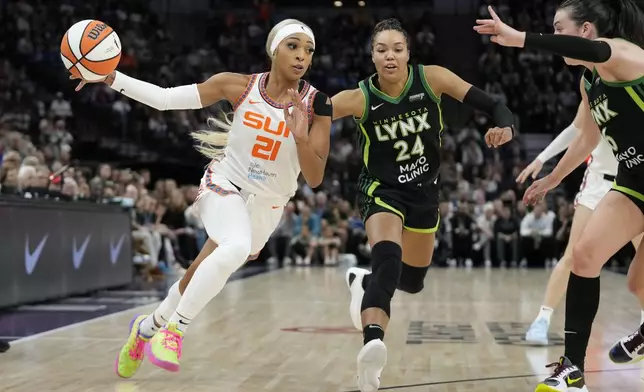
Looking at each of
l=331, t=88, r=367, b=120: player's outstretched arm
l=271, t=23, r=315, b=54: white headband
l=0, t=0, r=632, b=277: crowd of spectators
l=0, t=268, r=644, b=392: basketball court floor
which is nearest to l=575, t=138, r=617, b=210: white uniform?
l=0, t=268, r=644, b=392: basketball court floor

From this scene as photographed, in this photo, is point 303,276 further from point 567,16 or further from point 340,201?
point 567,16

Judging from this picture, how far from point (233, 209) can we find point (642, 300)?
2.22 metres

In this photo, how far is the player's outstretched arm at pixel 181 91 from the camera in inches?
203

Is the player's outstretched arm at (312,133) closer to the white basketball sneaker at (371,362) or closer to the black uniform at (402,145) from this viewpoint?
the black uniform at (402,145)

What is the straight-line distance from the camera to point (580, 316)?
4633mm

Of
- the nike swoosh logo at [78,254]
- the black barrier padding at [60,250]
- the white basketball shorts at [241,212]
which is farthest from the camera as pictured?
the nike swoosh logo at [78,254]

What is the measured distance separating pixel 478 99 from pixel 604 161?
2.46 m

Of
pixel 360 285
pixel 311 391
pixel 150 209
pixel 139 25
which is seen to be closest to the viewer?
pixel 311 391

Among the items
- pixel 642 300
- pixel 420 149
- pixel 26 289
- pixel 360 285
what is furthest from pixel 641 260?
pixel 26 289

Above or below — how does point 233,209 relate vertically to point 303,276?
above

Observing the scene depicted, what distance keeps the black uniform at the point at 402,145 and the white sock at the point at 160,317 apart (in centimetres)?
113

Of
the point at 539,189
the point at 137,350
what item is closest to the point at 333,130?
the point at 539,189

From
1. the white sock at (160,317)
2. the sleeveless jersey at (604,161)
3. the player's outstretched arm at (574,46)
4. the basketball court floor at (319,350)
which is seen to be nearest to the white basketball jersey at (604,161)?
the sleeveless jersey at (604,161)

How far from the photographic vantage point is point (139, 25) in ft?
80.4
